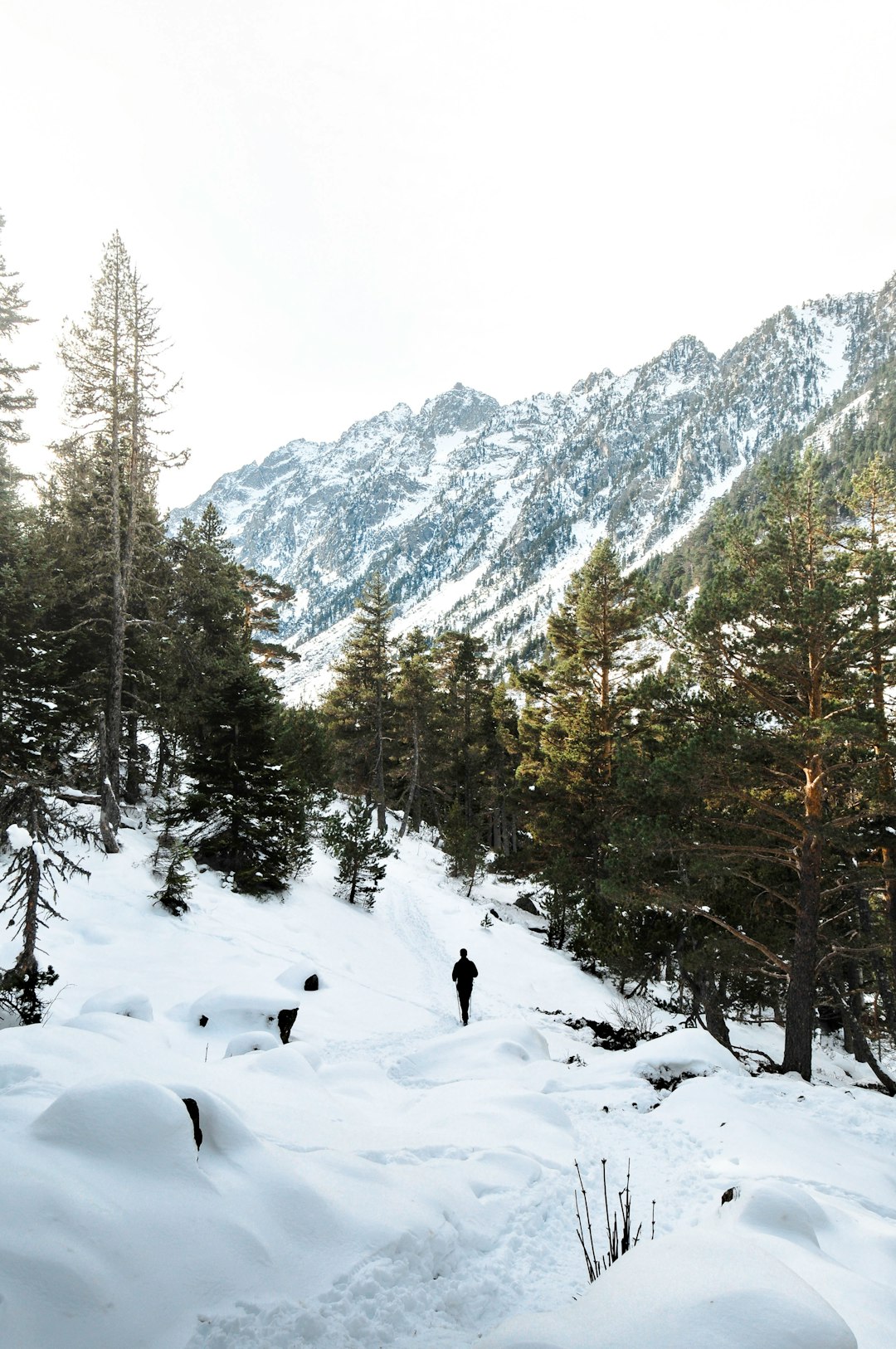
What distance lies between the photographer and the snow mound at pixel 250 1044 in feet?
25.7

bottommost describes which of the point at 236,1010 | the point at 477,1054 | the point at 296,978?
the point at 296,978

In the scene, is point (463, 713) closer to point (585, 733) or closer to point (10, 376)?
point (585, 733)

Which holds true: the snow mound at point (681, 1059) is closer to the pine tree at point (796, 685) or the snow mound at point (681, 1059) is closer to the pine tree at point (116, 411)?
the pine tree at point (796, 685)

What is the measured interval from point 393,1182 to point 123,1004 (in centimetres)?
465

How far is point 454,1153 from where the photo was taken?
585 centimetres

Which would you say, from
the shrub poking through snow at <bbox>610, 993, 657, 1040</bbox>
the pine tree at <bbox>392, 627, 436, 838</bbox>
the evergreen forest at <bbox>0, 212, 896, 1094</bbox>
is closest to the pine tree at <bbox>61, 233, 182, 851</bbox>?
the evergreen forest at <bbox>0, 212, 896, 1094</bbox>

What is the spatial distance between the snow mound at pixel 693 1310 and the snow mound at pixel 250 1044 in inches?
219

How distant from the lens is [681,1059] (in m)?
9.12

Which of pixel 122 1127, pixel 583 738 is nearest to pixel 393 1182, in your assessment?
pixel 122 1127

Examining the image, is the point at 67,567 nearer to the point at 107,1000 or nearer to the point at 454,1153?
the point at 107,1000

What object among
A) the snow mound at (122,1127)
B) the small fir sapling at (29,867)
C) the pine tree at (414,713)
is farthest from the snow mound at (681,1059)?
the pine tree at (414,713)

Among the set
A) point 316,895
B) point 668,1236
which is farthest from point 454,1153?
point 316,895

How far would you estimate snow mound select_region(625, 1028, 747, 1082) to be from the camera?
896cm

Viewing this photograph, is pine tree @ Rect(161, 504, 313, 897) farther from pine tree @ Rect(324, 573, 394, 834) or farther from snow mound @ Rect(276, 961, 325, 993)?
pine tree @ Rect(324, 573, 394, 834)
